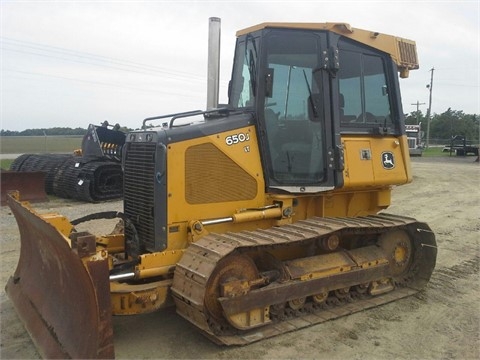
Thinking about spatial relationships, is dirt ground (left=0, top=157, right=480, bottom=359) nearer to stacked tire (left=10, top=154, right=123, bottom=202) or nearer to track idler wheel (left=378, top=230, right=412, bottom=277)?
track idler wheel (left=378, top=230, right=412, bottom=277)

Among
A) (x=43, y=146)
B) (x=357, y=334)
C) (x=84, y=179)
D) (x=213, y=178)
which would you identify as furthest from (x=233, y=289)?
(x=43, y=146)

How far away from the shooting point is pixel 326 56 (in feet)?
16.7

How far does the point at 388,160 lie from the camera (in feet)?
18.8

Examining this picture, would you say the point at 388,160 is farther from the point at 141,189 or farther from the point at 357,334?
the point at 141,189

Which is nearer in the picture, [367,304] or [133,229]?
[133,229]

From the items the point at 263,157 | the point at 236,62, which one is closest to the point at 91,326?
the point at 263,157

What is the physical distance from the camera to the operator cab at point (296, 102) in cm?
500

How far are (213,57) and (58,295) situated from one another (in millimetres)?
3068

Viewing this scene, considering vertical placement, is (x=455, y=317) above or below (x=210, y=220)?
below

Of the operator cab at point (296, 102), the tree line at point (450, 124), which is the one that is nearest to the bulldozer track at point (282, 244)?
the operator cab at point (296, 102)

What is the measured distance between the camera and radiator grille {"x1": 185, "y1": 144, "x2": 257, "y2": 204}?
4633 millimetres

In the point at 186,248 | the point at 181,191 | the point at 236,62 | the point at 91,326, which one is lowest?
the point at 91,326

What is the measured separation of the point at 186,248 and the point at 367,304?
2.14 m

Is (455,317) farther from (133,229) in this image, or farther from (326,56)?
(133,229)
